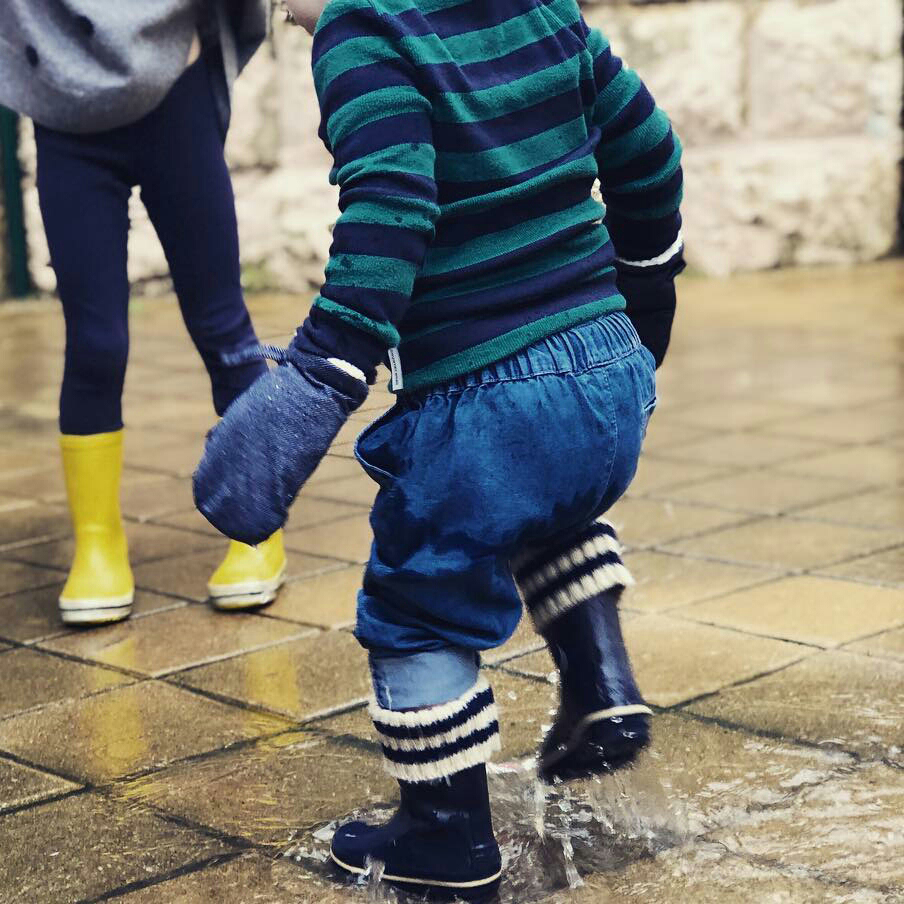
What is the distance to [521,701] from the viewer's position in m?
2.73

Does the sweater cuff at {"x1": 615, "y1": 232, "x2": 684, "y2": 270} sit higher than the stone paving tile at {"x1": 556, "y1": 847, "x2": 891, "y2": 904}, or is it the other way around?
the sweater cuff at {"x1": 615, "y1": 232, "x2": 684, "y2": 270}

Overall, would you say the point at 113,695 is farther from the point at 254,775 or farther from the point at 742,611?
the point at 742,611

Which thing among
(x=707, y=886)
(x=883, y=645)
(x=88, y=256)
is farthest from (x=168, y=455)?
(x=707, y=886)

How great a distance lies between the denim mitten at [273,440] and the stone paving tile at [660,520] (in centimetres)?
193

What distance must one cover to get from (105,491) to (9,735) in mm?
786

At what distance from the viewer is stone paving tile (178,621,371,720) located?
9.12ft

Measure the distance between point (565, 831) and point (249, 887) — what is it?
1.40 feet

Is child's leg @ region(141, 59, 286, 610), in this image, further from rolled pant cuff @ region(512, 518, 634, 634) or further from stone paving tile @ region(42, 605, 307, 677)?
rolled pant cuff @ region(512, 518, 634, 634)

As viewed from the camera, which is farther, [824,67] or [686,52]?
[824,67]

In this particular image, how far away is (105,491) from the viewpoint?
11.0ft

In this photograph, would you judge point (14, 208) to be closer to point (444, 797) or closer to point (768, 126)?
point (768, 126)

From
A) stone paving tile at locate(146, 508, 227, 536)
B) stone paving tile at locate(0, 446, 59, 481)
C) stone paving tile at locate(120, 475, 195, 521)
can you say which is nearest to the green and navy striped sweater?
stone paving tile at locate(146, 508, 227, 536)

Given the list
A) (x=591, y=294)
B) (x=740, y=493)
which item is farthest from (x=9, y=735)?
(x=740, y=493)

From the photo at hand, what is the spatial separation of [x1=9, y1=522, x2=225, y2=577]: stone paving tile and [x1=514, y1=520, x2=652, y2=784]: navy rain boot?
5.49 feet
